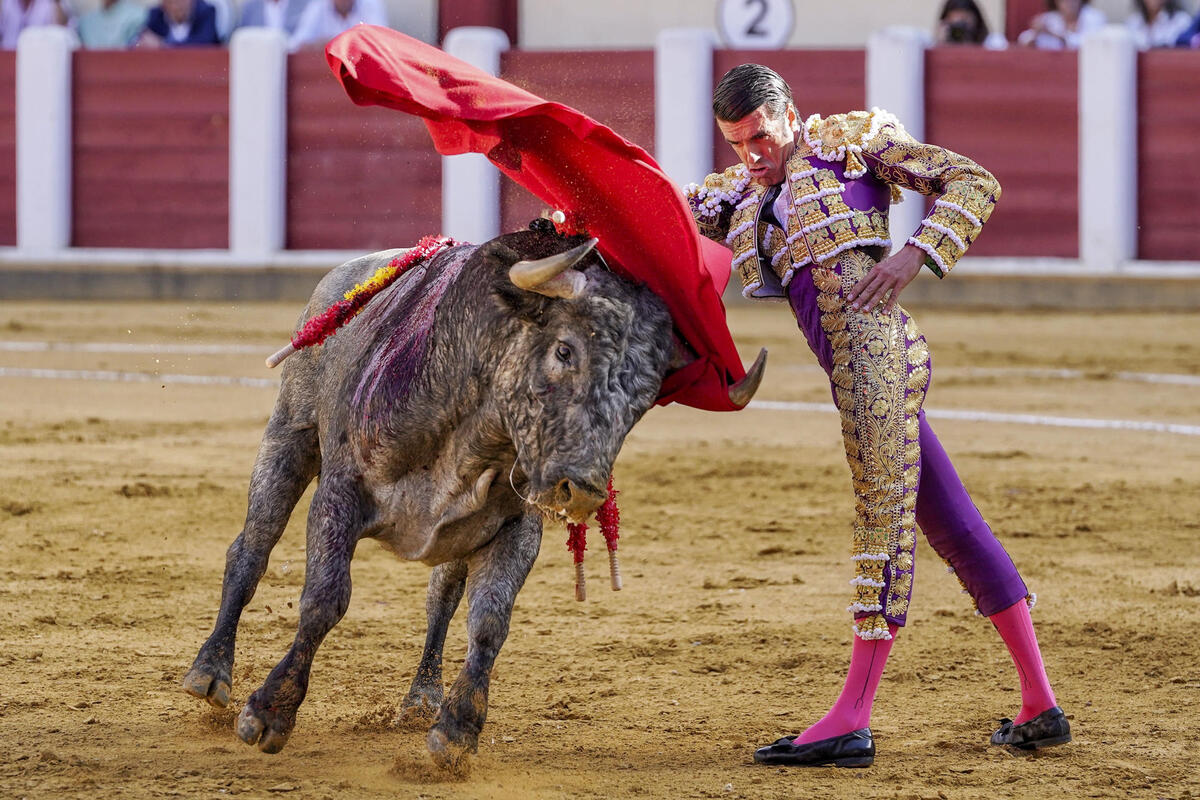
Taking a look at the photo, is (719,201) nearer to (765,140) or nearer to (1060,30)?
(765,140)

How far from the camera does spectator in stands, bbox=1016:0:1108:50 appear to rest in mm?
10453

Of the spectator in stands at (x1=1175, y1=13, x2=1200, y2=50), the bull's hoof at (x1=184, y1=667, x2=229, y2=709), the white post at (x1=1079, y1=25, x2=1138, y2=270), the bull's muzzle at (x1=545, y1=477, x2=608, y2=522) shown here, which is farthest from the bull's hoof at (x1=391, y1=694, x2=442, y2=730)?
the spectator in stands at (x1=1175, y1=13, x2=1200, y2=50)

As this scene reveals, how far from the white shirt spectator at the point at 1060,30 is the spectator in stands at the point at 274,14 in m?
4.61

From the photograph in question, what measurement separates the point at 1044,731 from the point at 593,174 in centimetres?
111

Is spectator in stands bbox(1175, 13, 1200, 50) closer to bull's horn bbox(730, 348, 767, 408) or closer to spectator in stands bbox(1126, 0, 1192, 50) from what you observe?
spectator in stands bbox(1126, 0, 1192, 50)

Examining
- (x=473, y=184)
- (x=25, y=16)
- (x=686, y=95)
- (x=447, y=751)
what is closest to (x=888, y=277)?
(x=447, y=751)

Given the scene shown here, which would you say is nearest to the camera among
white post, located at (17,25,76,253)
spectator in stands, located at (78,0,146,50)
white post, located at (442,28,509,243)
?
white post, located at (442,28,509,243)

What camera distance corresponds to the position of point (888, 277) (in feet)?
8.66

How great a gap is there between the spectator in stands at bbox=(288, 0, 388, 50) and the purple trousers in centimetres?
888

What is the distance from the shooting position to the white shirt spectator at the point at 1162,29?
10383 mm

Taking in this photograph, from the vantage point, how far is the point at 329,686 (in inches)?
125

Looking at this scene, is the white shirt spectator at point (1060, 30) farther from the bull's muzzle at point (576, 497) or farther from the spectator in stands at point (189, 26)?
the bull's muzzle at point (576, 497)

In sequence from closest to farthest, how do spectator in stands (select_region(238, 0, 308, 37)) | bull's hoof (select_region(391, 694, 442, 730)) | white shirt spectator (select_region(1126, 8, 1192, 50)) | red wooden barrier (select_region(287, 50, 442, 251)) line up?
1. bull's hoof (select_region(391, 694, 442, 730))
2. white shirt spectator (select_region(1126, 8, 1192, 50))
3. red wooden barrier (select_region(287, 50, 442, 251))
4. spectator in stands (select_region(238, 0, 308, 37))

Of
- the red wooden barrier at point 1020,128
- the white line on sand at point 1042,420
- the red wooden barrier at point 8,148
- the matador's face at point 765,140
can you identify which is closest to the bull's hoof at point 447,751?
the matador's face at point 765,140
